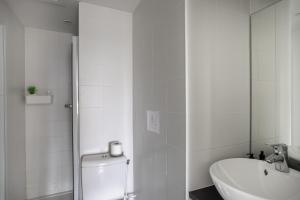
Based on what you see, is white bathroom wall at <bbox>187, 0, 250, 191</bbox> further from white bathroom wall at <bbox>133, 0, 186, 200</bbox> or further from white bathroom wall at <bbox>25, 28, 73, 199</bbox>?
white bathroom wall at <bbox>25, 28, 73, 199</bbox>

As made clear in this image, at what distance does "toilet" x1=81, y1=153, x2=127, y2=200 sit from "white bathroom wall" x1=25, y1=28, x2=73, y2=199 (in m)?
0.92

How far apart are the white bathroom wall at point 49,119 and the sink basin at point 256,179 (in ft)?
6.47

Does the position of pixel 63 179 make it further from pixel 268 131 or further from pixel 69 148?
pixel 268 131

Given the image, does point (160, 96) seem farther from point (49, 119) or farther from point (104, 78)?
point (49, 119)

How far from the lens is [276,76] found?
1030mm

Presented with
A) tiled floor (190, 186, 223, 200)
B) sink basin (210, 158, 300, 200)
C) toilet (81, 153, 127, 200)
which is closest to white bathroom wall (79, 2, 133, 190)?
toilet (81, 153, 127, 200)

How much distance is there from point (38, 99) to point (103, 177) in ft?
3.88

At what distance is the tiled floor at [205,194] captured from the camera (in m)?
0.85

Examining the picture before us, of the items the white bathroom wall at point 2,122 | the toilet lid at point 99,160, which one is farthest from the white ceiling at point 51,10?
the toilet lid at point 99,160

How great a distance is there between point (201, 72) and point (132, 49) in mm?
941

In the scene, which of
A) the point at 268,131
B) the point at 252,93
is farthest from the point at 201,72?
the point at 268,131

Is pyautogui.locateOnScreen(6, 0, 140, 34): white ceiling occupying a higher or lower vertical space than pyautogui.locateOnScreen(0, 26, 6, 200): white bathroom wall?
higher

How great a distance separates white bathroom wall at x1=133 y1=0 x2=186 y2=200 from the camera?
0.96 m

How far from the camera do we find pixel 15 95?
1763 millimetres
